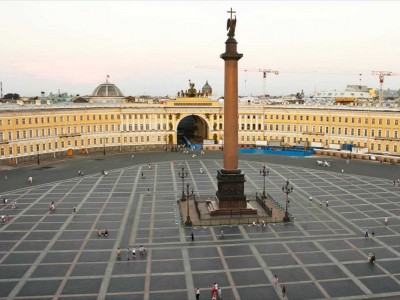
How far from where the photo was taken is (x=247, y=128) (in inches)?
4161

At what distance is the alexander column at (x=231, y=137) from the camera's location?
4316 centimetres

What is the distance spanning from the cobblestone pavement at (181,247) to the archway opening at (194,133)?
164 feet

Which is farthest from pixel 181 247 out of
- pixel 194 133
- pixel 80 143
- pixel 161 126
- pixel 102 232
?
pixel 194 133

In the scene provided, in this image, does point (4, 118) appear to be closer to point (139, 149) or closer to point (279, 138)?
point (139, 149)

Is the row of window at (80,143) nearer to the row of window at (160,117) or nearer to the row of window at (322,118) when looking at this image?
the row of window at (160,117)

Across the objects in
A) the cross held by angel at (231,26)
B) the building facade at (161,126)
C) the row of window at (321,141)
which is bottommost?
the row of window at (321,141)

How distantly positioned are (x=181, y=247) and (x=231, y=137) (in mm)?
12931

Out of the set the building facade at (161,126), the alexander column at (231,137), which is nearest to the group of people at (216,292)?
the alexander column at (231,137)

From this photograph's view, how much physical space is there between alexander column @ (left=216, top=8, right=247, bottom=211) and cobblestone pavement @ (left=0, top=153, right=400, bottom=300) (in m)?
3.59

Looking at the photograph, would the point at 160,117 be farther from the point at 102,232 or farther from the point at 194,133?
the point at 102,232

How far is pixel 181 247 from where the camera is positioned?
3647cm

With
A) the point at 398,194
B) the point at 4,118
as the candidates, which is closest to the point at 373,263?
the point at 398,194

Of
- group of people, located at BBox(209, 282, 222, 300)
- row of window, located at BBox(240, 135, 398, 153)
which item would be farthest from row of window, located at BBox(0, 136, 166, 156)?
group of people, located at BBox(209, 282, 222, 300)

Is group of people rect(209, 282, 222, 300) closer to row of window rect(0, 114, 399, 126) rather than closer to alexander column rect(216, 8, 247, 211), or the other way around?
alexander column rect(216, 8, 247, 211)
